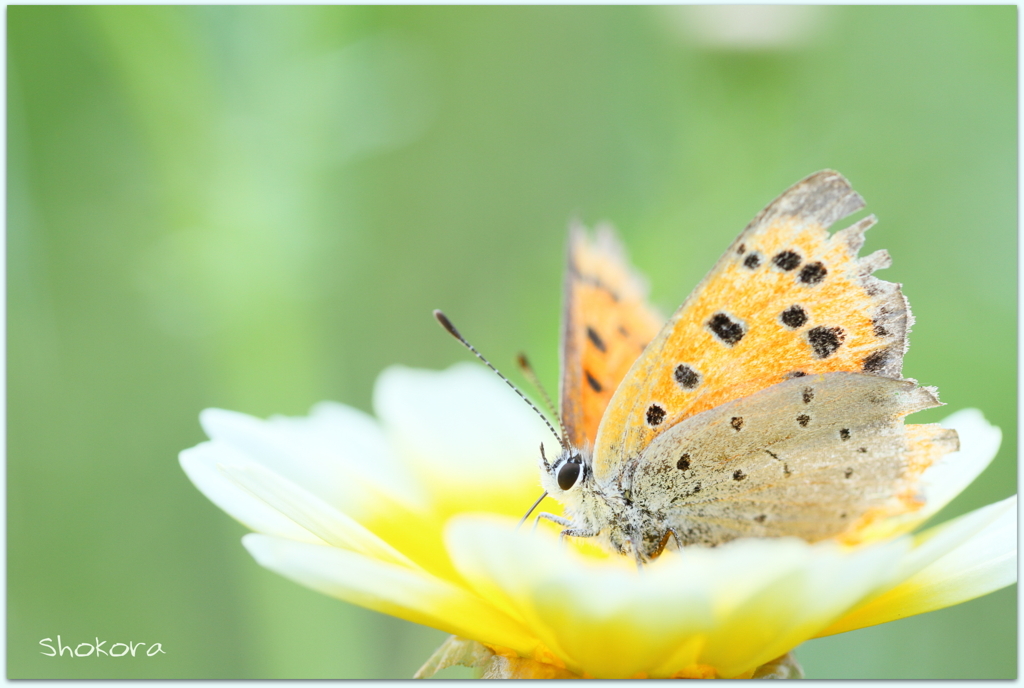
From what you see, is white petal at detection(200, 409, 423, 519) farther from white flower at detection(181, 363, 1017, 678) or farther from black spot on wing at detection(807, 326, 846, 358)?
black spot on wing at detection(807, 326, 846, 358)

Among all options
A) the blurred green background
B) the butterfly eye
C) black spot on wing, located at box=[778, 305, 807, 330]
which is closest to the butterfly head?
the butterfly eye

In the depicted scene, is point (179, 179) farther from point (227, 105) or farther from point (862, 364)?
point (862, 364)

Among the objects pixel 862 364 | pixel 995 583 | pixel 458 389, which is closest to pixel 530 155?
pixel 458 389

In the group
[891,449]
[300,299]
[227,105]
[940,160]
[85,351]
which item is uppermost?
[227,105]

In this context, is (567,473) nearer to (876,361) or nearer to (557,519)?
(557,519)

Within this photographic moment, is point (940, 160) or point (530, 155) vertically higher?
point (530, 155)

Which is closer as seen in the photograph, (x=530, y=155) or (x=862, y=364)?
(x=862, y=364)
